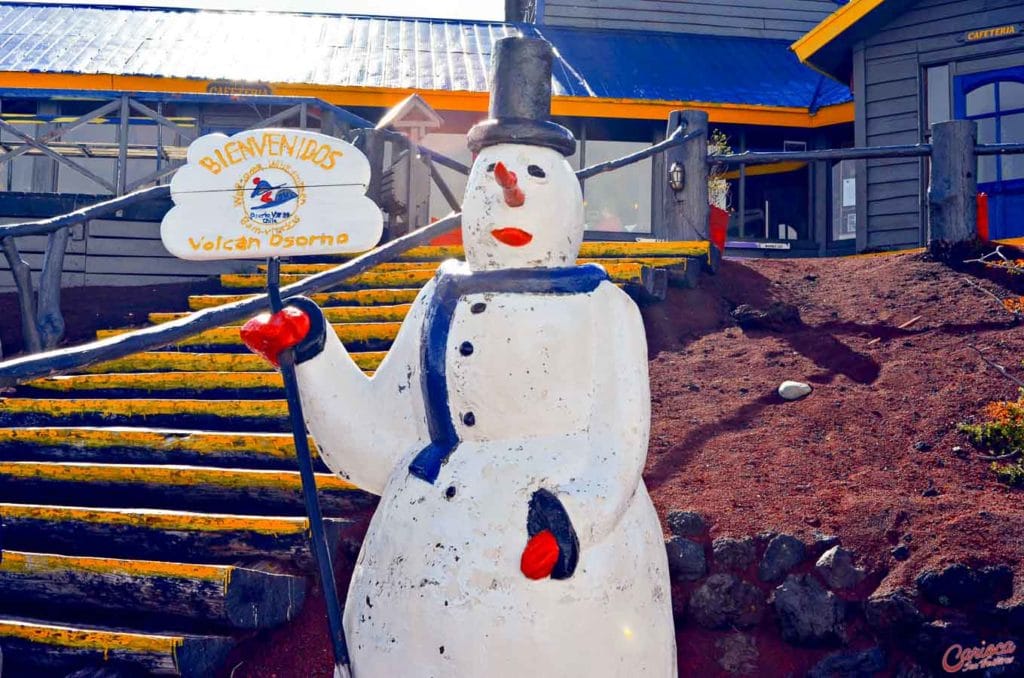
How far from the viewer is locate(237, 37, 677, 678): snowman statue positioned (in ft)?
7.54

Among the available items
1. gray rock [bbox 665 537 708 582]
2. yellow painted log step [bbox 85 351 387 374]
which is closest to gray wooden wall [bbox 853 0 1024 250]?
yellow painted log step [bbox 85 351 387 374]

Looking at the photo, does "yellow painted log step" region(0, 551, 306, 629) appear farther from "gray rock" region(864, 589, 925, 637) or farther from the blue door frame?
the blue door frame

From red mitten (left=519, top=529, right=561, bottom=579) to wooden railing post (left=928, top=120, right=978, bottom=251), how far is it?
5.41m

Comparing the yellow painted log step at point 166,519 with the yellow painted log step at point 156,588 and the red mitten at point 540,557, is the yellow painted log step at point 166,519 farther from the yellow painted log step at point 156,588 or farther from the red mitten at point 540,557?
the red mitten at point 540,557

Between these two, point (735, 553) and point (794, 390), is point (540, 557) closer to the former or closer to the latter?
point (735, 553)

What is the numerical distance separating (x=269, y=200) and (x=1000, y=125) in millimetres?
9178

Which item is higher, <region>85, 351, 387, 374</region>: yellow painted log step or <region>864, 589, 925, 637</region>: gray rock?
<region>85, 351, 387, 374</region>: yellow painted log step

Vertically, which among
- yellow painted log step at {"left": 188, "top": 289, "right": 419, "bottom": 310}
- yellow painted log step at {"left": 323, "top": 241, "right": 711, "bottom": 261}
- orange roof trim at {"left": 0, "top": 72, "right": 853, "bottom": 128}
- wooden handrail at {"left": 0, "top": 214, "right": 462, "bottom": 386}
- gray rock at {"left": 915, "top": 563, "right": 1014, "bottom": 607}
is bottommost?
gray rock at {"left": 915, "top": 563, "right": 1014, "bottom": 607}

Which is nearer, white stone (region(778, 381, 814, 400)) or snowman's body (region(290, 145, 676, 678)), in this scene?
snowman's body (region(290, 145, 676, 678))

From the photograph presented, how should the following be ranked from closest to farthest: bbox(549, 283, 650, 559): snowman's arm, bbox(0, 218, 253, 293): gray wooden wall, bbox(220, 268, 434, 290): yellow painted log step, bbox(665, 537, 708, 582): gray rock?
bbox(549, 283, 650, 559): snowman's arm
bbox(665, 537, 708, 582): gray rock
bbox(220, 268, 434, 290): yellow painted log step
bbox(0, 218, 253, 293): gray wooden wall

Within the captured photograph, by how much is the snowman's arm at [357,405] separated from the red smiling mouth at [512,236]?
0.87 feet

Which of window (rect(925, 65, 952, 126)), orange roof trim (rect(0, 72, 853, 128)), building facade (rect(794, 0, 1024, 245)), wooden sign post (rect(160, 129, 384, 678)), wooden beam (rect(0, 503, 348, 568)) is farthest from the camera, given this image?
orange roof trim (rect(0, 72, 853, 128))

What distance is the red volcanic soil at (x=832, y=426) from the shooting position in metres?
3.71

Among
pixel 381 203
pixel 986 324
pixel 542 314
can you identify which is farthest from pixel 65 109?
pixel 542 314
